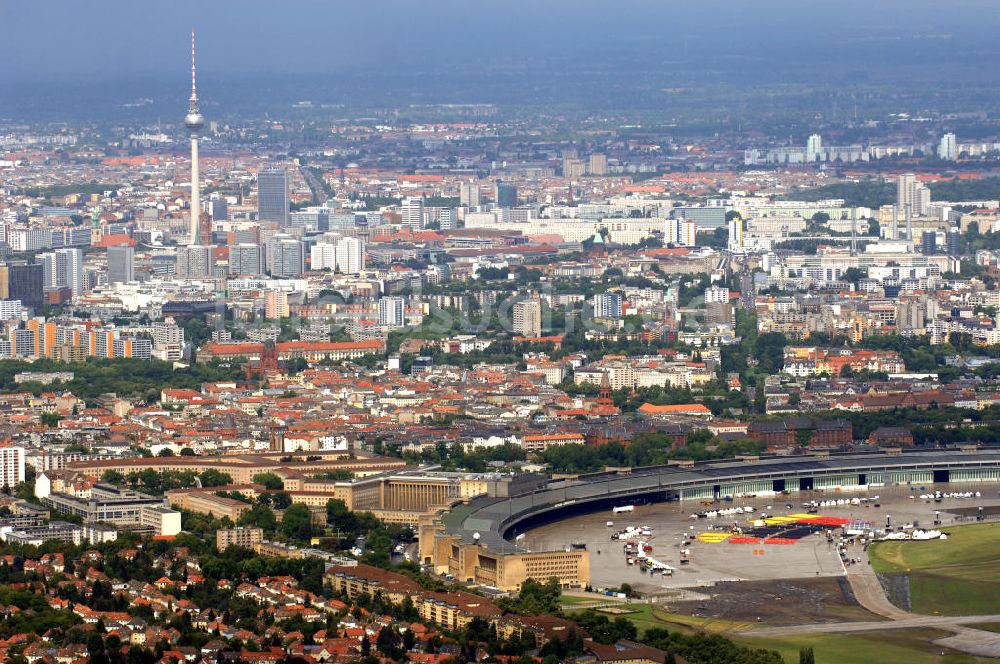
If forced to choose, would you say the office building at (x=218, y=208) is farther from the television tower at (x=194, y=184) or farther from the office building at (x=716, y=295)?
the office building at (x=716, y=295)

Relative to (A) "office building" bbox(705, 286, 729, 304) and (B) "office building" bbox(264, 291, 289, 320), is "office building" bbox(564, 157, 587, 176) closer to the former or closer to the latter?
(A) "office building" bbox(705, 286, 729, 304)

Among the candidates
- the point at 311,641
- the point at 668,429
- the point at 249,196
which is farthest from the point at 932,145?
the point at 311,641

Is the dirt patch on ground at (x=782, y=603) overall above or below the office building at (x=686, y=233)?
below

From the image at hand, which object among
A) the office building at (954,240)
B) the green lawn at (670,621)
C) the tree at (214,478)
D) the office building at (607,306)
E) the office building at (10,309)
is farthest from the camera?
the office building at (954,240)

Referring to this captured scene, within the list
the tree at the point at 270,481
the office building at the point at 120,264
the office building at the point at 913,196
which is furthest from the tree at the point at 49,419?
the office building at the point at 913,196

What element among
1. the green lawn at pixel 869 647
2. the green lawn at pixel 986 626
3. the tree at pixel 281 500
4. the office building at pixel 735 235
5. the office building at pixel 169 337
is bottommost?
the green lawn at pixel 869 647

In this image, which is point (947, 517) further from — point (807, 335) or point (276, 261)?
point (276, 261)

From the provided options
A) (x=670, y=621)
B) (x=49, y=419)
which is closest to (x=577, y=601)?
(x=670, y=621)
